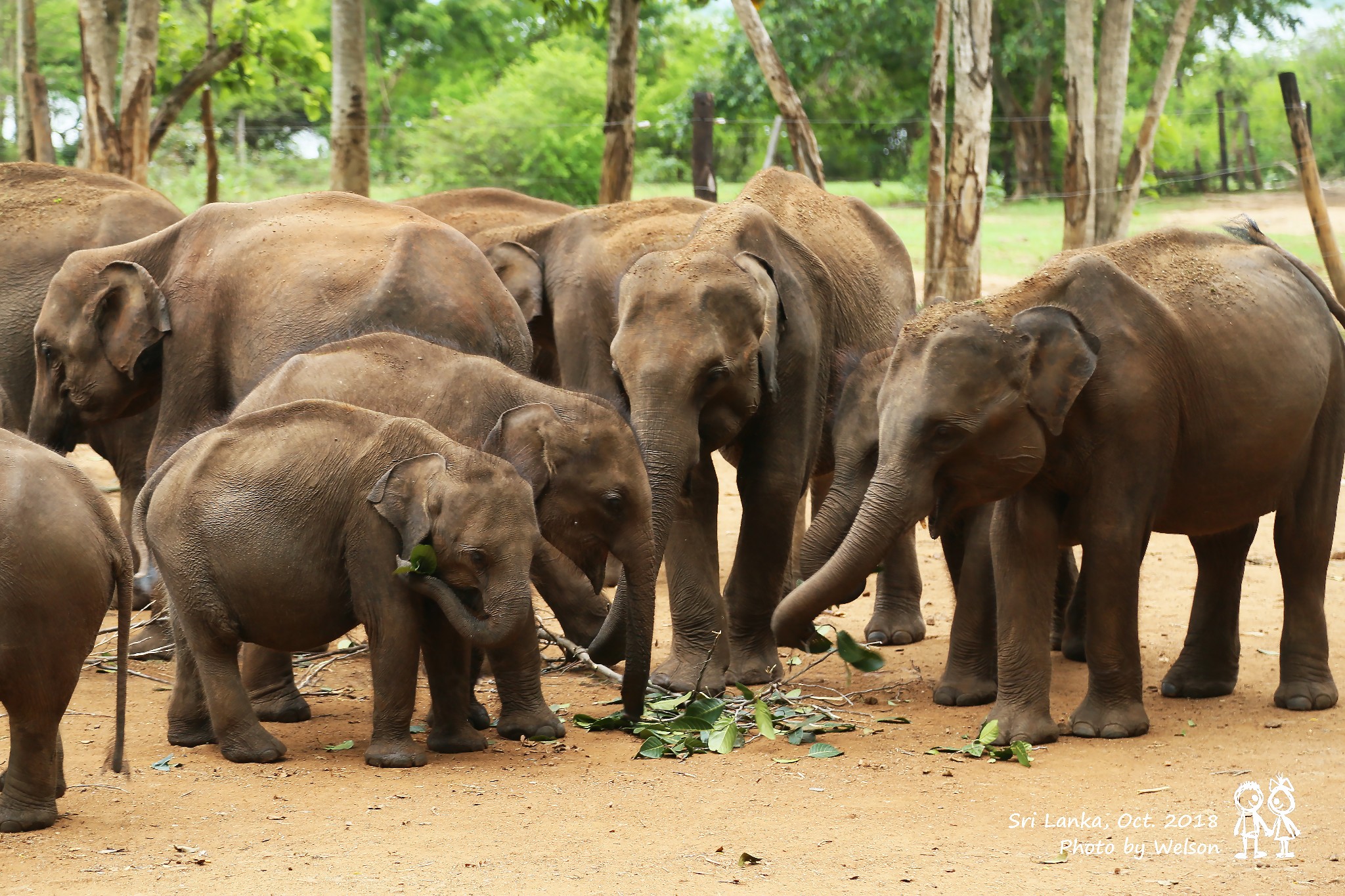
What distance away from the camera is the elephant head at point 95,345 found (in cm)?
718

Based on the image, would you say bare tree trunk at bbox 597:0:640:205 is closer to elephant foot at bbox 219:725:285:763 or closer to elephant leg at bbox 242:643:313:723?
elephant leg at bbox 242:643:313:723

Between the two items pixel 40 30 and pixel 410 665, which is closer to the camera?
pixel 410 665

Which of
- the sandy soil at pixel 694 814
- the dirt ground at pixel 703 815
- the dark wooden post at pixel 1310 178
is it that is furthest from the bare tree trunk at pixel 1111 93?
the sandy soil at pixel 694 814

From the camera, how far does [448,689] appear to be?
18.5ft

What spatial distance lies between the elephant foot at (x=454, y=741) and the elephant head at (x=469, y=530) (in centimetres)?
56

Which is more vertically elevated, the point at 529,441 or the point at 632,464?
the point at 529,441

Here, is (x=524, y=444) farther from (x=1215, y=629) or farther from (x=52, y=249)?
(x=52, y=249)

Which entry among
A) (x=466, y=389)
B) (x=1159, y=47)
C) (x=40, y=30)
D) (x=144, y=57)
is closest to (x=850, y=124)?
(x=1159, y=47)

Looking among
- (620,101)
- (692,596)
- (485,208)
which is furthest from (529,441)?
(620,101)

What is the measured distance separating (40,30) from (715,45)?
17310 mm

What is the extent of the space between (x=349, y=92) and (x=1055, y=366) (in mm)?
8134

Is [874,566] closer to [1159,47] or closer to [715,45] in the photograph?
[1159,47]

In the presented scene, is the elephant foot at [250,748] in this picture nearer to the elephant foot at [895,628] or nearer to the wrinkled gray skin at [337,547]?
the wrinkled gray skin at [337,547]

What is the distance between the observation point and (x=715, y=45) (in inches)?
1722
